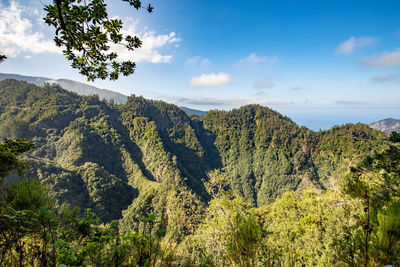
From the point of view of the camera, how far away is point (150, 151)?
375ft

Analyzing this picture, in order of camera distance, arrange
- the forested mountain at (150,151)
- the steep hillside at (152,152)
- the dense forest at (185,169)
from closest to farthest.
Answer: the dense forest at (185,169), the steep hillside at (152,152), the forested mountain at (150,151)

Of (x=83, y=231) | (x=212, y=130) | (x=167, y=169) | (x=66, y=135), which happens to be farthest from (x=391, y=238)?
(x=212, y=130)

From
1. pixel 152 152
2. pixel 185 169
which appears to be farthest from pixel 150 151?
pixel 185 169

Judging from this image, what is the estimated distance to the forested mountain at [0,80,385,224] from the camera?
7438 cm

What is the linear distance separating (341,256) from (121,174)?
116 m

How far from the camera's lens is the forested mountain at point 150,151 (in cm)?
7438

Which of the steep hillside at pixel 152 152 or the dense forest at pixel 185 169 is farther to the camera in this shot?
the steep hillside at pixel 152 152

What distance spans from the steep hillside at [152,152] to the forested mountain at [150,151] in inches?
21.5

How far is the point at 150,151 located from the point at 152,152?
7.64 ft

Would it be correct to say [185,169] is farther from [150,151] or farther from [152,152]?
[150,151]

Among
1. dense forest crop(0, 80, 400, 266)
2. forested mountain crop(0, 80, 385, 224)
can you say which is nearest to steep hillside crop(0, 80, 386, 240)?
forested mountain crop(0, 80, 385, 224)

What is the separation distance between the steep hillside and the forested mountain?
546mm

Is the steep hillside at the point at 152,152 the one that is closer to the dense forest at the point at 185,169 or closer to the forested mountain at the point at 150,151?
the forested mountain at the point at 150,151

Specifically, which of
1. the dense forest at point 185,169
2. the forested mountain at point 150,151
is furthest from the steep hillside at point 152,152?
the dense forest at point 185,169
